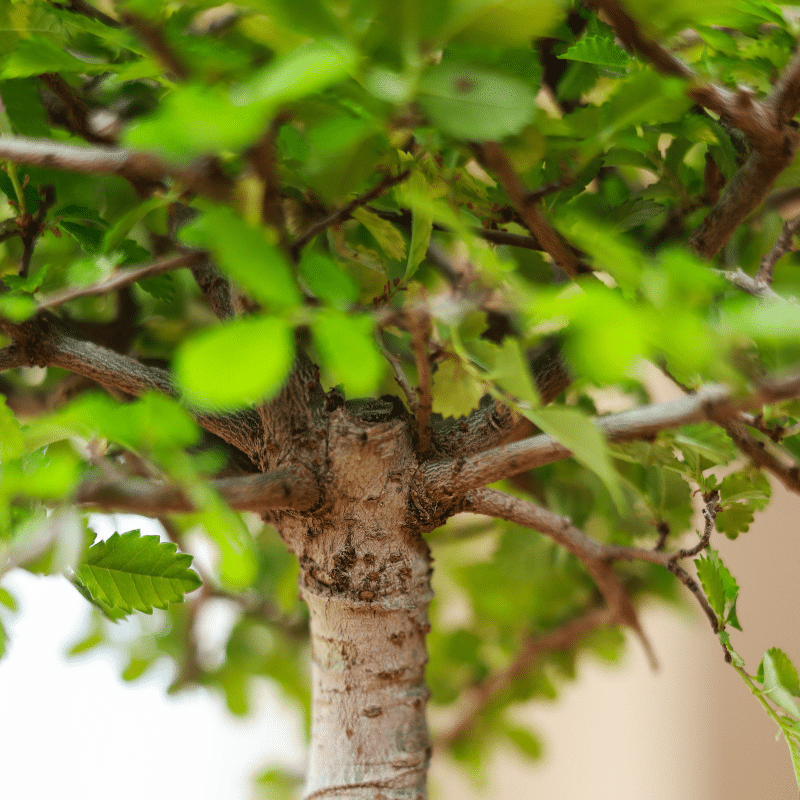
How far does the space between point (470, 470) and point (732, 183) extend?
0.14 m

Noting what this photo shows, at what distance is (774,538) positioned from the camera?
0.66 metres

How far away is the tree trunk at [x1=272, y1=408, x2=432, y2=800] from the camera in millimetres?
257

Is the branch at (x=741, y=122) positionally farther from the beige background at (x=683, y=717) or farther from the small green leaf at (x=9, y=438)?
the beige background at (x=683, y=717)

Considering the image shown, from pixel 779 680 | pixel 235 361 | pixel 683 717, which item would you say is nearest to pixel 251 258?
pixel 235 361

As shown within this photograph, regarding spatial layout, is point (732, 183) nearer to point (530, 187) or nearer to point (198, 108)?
point (530, 187)

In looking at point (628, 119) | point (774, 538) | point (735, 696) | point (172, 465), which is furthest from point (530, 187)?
point (735, 696)

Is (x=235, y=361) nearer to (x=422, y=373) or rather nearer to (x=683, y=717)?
(x=422, y=373)

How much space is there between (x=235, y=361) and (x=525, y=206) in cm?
10

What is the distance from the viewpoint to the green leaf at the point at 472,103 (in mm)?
144

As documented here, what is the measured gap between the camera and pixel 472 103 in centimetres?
15

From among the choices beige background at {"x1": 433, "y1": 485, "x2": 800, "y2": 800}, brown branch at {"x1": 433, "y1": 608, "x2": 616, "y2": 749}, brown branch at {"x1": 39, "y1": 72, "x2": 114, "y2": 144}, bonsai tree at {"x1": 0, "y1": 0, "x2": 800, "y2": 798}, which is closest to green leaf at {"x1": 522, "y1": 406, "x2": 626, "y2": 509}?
bonsai tree at {"x1": 0, "y1": 0, "x2": 800, "y2": 798}

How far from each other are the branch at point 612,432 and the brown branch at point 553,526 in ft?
0.07

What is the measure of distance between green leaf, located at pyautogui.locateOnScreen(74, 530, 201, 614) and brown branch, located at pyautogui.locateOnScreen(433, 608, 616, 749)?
32 cm

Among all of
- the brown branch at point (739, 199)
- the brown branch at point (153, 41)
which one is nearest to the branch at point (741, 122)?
the brown branch at point (739, 199)
